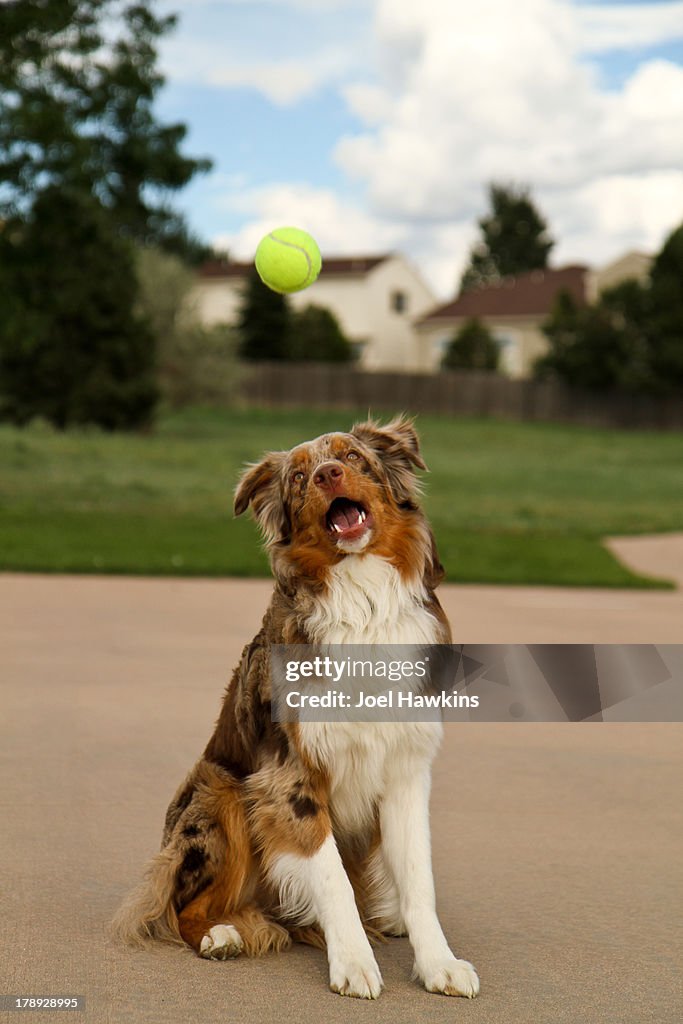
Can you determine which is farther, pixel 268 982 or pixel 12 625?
pixel 12 625

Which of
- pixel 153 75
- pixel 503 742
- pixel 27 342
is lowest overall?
pixel 503 742

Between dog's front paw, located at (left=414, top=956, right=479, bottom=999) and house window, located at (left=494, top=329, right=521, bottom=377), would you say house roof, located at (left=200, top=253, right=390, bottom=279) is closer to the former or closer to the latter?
house window, located at (left=494, top=329, right=521, bottom=377)

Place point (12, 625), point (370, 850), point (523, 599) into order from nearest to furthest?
1. point (370, 850)
2. point (12, 625)
3. point (523, 599)

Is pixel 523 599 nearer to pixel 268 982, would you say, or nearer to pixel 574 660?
pixel 574 660

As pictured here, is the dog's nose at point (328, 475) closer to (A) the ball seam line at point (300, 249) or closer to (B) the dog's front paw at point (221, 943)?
(B) the dog's front paw at point (221, 943)

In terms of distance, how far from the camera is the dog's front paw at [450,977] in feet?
12.8

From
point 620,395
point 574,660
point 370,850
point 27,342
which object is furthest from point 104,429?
point 370,850

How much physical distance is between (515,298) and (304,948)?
63.9m

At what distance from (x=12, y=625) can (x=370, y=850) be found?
6760 mm

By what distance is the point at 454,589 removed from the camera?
13.3 metres

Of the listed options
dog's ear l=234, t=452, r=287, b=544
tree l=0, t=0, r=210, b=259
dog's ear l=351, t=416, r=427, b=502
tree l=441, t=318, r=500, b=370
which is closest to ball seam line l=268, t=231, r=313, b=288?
dog's ear l=351, t=416, r=427, b=502

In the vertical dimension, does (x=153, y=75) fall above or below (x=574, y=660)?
above

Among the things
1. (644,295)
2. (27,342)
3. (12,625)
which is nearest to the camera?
(12,625)

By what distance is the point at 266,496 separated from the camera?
438 centimetres
